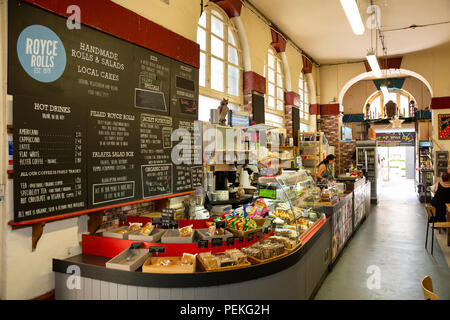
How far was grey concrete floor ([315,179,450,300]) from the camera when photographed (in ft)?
12.4

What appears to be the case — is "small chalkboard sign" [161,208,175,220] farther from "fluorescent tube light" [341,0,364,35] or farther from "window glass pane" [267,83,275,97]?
"window glass pane" [267,83,275,97]

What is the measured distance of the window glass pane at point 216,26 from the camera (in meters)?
6.22

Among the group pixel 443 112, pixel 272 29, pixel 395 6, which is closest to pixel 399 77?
pixel 443 112

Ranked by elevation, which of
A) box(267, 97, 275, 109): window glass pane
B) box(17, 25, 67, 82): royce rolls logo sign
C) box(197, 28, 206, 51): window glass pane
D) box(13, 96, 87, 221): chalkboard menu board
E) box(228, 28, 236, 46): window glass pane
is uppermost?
box(228, 28, 236, 46): window glass pane

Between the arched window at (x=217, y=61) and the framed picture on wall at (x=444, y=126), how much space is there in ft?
25.2

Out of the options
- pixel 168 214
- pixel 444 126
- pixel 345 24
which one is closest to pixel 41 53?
pixel 168 214

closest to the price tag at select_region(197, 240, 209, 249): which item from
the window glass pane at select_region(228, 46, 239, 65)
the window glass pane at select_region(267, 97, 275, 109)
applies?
the window glass pane at select_region(228, 46, 239, 65)

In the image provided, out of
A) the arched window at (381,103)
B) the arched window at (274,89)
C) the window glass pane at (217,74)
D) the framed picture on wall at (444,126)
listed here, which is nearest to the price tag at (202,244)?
the window glass pane at (217,74)

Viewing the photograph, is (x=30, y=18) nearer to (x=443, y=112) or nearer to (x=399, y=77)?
(x=443, y=112)

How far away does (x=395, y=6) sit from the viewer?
23.7ft

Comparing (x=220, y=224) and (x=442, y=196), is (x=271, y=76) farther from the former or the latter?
(x=220, y=224)

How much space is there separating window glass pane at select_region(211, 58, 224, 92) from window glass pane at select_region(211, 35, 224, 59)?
0.15 metres

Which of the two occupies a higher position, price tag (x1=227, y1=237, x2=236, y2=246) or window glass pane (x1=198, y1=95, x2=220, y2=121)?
window glass pane (x1=198, y1=95, x2=220, y2=121)

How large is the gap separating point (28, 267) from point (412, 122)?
15186 millimetres
